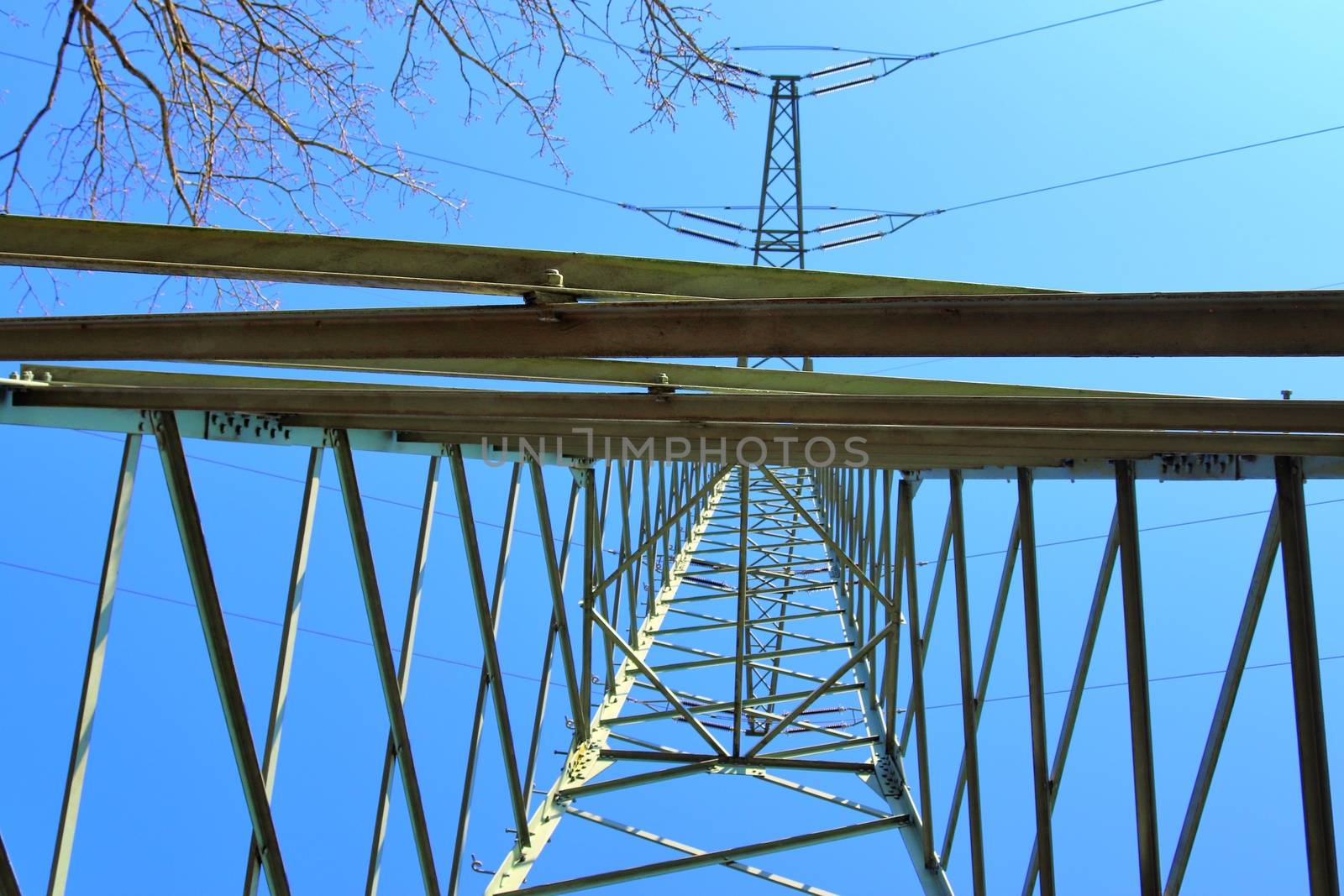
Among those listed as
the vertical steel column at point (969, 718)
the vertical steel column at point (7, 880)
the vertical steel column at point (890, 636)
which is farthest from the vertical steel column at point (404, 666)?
the vertical steel column at point (890, 636)

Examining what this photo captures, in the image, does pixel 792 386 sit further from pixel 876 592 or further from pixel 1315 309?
pixel 876 592

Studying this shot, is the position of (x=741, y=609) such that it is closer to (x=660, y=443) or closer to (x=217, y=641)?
(x=660, y=443)

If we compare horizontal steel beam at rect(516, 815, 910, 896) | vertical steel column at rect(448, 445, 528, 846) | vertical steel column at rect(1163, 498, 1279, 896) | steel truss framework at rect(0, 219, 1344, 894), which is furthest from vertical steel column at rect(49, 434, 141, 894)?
vertical steel column at rect(1163, 498, 1279, 896)

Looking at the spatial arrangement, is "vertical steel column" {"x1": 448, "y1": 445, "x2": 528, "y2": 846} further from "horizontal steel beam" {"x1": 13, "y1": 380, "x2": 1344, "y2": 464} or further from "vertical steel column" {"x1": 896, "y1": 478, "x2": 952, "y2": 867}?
"vertical steel column" {"x1": 896, "y1": 478, "x2": 952, "y2": 867}

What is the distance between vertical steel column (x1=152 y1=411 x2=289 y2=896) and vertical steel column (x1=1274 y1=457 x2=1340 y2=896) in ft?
18.9

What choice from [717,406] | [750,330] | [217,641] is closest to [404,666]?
[217,641]

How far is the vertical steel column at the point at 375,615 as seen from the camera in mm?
6973

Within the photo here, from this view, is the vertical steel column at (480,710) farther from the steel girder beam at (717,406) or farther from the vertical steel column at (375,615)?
the steel girder beam at (717,406)

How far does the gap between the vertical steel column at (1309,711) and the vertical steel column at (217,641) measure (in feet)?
18.9

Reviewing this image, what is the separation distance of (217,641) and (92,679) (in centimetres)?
67

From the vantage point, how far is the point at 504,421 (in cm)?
750

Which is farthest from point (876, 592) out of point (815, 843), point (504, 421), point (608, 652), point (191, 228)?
point (191, 228)

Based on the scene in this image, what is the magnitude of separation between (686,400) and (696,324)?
2.37 metres

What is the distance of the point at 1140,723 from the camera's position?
20.2ft
